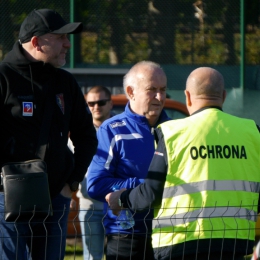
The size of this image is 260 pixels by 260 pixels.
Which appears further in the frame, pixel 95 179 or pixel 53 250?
pixel 95 179

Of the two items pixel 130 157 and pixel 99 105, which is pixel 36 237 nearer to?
pixel 130 157

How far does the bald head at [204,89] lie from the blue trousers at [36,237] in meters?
0.97

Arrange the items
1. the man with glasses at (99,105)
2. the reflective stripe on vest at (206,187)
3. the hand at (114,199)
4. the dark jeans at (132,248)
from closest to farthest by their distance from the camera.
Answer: the reflective stripe on vest at (206,187), the hand at (114,199), the dark jeans at (132,248), the man with glasses at (99,105)

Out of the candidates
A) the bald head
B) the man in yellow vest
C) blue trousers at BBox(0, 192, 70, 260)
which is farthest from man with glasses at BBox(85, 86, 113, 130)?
the man in yellow vest

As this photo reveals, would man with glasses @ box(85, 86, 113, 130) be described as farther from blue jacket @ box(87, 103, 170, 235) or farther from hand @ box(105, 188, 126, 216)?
hand @ box(105, 188, 126, 216)

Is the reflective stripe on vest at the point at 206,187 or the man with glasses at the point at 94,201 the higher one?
the reflective stripe on vest at the point at 206,187

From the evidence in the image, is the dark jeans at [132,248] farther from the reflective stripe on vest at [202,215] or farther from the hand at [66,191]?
the reflective stripe on vest at [202,215]

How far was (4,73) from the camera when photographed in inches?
159

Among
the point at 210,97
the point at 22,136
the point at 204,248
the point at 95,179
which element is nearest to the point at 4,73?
the point at 22,136

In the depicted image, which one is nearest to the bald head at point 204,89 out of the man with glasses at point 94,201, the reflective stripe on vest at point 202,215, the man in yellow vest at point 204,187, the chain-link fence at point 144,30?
the man in yellow vest at point 204,187

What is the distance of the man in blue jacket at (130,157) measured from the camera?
4332 millimetres

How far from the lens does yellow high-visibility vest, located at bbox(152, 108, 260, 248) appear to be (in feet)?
11.9

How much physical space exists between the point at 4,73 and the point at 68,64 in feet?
19.7

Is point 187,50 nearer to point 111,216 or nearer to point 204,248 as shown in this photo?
point 111,216
